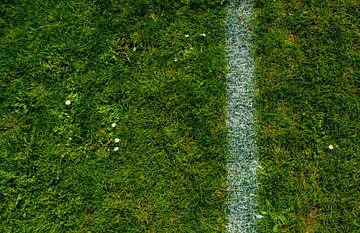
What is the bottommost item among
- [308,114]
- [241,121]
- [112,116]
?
[112,116]

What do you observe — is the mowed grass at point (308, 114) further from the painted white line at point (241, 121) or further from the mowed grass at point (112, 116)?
the mowed grass at point (112, 116)

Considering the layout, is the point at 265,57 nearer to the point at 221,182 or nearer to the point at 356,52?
the point at 356,52

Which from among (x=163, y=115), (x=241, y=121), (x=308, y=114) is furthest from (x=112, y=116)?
(x=308, y=114)

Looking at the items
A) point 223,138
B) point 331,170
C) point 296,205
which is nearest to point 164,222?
point 223,138

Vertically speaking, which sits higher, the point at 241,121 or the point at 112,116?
the point at 241,121

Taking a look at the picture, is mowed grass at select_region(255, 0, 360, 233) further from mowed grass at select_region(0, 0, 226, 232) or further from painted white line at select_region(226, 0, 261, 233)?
mowed grass at select_region(0, 0, 226, 232)

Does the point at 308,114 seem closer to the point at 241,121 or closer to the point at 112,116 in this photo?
the point at 241,121
